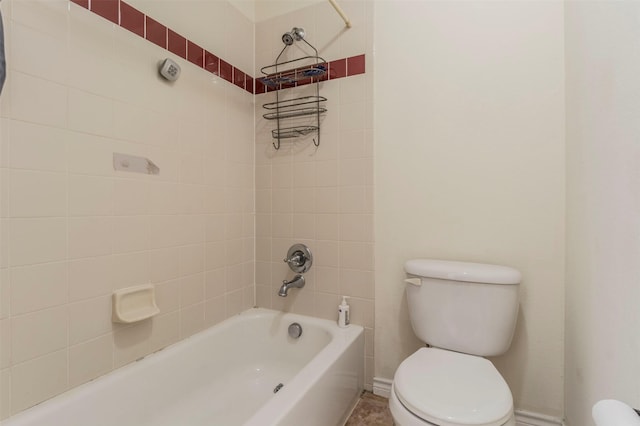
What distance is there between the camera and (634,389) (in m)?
0.66

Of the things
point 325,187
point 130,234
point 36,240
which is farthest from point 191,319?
point 325,187

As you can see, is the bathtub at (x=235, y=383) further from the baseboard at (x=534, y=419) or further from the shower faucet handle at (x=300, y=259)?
the baseboard at (x=534, y=419)

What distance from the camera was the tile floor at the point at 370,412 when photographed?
4.69 ft

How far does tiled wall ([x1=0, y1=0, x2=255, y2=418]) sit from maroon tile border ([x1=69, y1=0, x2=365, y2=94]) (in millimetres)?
36

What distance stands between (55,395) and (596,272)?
172cm

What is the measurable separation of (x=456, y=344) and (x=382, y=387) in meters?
0.55

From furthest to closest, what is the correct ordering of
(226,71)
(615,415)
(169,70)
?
(226,71) → (169,70) → (615,415)

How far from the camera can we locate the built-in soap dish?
116 centimetres

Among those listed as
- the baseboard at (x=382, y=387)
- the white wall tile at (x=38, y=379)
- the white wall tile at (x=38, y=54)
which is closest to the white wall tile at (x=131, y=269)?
the white wall tile at (x=38, y=379)

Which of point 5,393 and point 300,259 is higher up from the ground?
point 300,259

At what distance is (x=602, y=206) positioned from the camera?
0.87 metres

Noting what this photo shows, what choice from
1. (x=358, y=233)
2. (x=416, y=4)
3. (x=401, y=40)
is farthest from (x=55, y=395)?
(x=416, y=4)

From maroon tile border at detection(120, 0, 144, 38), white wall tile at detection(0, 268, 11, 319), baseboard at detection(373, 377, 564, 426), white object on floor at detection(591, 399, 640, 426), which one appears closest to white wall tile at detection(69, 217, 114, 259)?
white wall tile at detection(0, 268, 11, 319)

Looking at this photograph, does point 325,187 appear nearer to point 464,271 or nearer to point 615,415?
point 464,271
